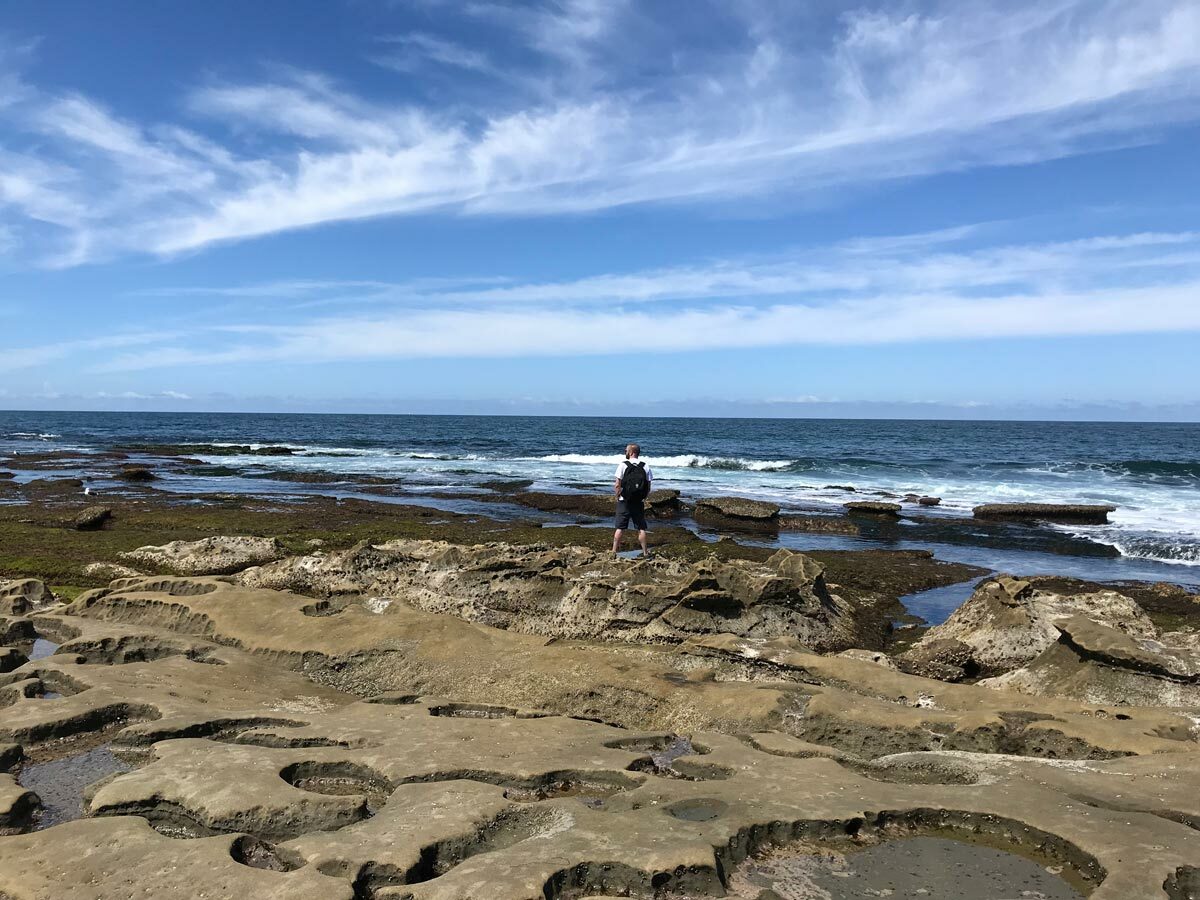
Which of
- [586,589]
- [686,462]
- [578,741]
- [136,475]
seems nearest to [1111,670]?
[578,741]

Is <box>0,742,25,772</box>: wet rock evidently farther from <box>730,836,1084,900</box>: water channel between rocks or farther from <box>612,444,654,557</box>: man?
<box>612,444,654,557</box>: man

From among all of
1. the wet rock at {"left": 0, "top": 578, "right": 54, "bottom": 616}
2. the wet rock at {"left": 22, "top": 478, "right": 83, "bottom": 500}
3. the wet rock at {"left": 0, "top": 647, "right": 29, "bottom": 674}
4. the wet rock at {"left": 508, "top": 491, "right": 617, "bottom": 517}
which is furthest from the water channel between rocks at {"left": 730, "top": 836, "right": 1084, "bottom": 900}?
the wet rock at {"left": 22, "top": 478, "right": 83, "bottom": 500}

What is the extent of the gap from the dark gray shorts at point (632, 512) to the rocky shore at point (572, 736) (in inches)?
127

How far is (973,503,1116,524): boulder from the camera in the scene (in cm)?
2548

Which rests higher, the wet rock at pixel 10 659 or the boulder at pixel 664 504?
the wet rock at pixel 10 659

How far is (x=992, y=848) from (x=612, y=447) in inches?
2651

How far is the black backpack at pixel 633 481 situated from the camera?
14531 millimetres

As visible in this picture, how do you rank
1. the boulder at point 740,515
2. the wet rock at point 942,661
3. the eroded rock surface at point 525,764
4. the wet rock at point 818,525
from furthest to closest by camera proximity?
the boulder at point 740,515 → the wet rock at point 818,525 → the wet rock at point 942,661 → the eroded rock surface at point 525,764

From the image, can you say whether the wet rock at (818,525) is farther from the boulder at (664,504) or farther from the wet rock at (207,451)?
the wet rock at (207,451)

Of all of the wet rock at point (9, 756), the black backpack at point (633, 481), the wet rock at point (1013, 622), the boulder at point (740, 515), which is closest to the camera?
the wet rock at point (9, 756)

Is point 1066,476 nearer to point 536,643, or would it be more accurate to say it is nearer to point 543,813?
point 536,643

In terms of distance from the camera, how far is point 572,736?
241 inches

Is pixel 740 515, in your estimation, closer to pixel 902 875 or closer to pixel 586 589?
pixel 586 589

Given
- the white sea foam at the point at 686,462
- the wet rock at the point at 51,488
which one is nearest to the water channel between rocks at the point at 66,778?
the wet rock at the point at 51,488
